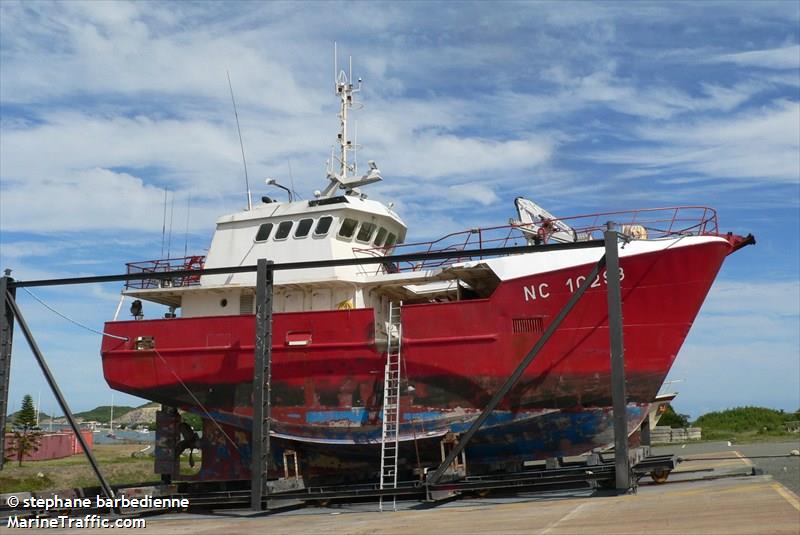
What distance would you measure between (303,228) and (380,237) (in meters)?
2.12

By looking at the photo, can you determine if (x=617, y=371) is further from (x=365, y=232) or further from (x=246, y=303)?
(x=246, y=303)

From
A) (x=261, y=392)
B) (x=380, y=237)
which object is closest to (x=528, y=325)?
(x=261, y=392)

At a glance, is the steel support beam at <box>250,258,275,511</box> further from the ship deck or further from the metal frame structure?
the ship deck

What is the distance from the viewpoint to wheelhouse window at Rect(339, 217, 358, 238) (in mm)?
19125

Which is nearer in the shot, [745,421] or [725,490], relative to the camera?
[725,490]

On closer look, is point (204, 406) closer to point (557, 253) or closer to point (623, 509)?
point (557, 253)

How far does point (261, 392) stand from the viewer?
1345 cm

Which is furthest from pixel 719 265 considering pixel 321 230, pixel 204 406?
pixel 204 406

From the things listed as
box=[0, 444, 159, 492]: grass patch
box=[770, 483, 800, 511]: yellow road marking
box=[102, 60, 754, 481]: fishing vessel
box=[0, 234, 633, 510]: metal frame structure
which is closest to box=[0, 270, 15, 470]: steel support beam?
box=[0, 234, 633, 510]: metal frame structure

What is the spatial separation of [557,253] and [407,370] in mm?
4004

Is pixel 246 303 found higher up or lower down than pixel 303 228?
lower down

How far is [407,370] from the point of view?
16.5 meters

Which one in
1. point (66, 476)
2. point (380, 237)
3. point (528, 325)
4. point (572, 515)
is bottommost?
point (66, 476)

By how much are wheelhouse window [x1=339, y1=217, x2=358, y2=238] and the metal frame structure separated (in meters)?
5.11
